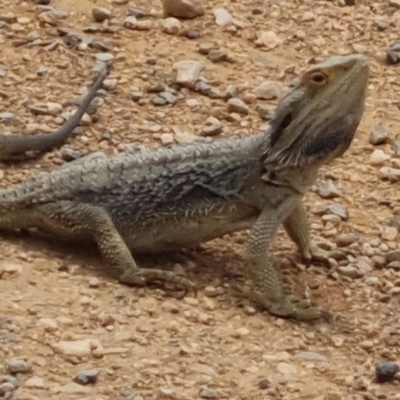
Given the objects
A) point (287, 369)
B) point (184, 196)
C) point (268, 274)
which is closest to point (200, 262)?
point (184, 196)

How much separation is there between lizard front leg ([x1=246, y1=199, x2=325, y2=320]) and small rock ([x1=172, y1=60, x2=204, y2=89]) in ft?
6.39

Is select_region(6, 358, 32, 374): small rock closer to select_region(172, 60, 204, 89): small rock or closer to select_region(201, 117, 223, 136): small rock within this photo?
select_region(201, 117, 223, 136): small rock

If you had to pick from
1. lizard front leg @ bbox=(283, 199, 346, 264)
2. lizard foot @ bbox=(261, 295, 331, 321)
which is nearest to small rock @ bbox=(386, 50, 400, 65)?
lizard front leg @ bbox=(283, 199, 346, 264)

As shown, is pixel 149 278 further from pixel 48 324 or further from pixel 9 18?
pixel 9 18

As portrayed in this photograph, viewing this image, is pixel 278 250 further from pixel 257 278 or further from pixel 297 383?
pixel 297 383

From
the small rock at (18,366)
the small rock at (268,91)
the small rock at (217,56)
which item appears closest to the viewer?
the small rock at (18,366)

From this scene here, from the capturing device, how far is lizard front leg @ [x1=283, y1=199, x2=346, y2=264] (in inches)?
282

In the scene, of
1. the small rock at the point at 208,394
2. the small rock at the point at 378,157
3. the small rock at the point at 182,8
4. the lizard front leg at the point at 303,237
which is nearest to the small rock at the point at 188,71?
the small rock at the point at 182,8

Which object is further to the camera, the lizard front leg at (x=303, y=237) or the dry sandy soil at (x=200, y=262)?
the lizard front leg at (x=303, y=237)

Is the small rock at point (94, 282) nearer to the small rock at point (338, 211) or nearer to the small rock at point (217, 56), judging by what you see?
the small rock at point (338, 211)

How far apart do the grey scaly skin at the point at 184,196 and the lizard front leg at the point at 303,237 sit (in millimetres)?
74

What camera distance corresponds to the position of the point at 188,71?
346 inches

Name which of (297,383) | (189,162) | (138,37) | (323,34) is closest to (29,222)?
(189,162)

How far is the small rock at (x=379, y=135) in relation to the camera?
8.40 metres
